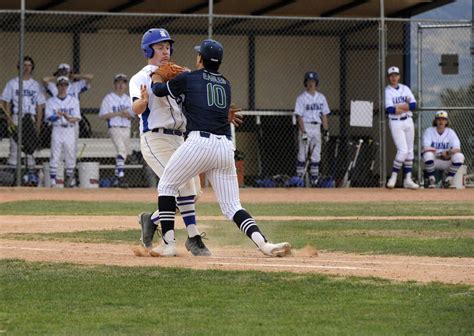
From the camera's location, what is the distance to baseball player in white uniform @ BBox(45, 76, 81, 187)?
65.3 ft

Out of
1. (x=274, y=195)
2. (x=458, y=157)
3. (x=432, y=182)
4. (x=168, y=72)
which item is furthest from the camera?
(x=432, y=182)

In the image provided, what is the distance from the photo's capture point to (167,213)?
31.0 feet

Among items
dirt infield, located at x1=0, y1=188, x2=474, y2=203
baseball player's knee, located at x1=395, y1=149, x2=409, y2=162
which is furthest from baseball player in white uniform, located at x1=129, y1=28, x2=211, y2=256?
baseball player's knee, located at x1=395, y1=149, x2=409, y2=162

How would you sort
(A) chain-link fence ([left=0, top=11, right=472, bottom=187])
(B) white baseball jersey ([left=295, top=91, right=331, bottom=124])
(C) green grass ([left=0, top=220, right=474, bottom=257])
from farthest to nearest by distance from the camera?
(A) chain-link fence ([left=0, top=11, right=472, bottom=187]) → (B) white baseball jersey ([left=295, top=91, right=331, bottom=124]) → (C) green grass ([left=0, top=220, right=474, bottom=257])

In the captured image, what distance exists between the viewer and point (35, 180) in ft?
66.8

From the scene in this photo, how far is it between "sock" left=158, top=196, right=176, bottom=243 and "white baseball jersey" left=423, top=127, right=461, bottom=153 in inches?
486

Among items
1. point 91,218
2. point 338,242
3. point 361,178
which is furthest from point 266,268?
→ point 361,178

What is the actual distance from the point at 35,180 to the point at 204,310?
14113 mm

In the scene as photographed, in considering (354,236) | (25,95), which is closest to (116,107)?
(25,95)

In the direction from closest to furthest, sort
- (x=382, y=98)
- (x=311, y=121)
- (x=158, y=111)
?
(x=158, y=111)
(x=382, y=98)
(x=311, y=121)

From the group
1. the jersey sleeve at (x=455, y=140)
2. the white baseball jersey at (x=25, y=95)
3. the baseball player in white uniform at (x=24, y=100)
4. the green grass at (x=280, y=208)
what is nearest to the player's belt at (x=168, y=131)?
the green grass at (x=280, y=208)

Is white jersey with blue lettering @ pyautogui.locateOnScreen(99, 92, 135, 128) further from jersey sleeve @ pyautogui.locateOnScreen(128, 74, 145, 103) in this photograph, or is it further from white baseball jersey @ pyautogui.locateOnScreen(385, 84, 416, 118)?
jersey sleeve @ pyautogui.locateOnScreen(128, 74, 145, 103)

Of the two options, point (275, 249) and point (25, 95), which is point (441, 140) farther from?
point (275, 249)

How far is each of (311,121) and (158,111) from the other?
1206cm
